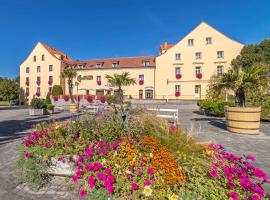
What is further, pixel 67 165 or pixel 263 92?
pixel 263 92

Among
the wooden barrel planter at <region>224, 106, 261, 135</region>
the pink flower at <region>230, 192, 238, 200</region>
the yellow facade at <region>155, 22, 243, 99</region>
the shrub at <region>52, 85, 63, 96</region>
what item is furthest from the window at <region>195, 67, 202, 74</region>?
the pink flower at <region>230, 192, 238, 200</region>

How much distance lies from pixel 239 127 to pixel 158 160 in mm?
5759

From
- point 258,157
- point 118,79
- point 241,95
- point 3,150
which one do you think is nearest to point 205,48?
point 118,79

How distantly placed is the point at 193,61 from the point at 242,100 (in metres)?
27.8

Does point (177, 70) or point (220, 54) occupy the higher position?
point (220, 54)

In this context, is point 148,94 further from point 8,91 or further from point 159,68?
point 8,91

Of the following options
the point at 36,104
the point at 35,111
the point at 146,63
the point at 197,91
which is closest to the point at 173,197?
the point at 36,104

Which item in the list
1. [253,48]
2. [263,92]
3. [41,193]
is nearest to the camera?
[41,193]

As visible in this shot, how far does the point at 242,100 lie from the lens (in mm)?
7348

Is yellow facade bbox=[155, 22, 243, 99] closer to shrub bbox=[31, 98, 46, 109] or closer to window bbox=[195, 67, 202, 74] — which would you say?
window bbox=[195, 67, 202, 74]

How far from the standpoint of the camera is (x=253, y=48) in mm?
28625

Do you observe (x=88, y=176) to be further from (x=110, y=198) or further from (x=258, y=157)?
(x=258, y=157)

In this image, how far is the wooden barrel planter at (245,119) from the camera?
6551mm

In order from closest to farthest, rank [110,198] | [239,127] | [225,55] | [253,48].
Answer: [110,198] < [239,127] < [253,48] < [225,55]
